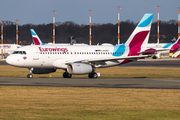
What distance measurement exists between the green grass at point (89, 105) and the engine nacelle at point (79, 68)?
521 inches

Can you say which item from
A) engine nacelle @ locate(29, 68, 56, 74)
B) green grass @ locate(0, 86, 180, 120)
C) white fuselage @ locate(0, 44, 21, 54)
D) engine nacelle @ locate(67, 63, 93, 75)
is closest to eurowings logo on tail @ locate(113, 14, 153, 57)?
engine nacelle @ locate(67, 63, 93, 75)

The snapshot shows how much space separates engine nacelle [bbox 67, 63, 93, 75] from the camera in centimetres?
3884

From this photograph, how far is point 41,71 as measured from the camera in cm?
4175

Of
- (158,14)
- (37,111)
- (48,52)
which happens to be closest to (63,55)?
(48,52)

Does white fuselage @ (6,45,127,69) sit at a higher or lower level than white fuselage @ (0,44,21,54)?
lower

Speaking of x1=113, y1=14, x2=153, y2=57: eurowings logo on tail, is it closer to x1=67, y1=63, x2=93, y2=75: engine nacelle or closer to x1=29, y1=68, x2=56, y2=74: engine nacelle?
A: x1=67, y1=63, x2=93, y2=75: engine nacelle

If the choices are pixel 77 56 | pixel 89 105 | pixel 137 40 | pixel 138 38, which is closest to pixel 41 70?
pixel 77 56

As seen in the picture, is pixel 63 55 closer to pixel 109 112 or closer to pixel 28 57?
pixel 28 57

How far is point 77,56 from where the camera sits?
42.2 m

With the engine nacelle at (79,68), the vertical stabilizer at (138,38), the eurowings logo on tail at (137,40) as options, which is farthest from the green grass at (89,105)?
the vertical stabilizer at (138,38)

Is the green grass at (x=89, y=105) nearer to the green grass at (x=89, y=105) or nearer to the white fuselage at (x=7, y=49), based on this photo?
the green grass at (x=89, y=105)

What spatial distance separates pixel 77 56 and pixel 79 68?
3.54 m

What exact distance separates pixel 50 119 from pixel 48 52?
2626 cm

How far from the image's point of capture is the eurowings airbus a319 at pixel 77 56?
39750mm
